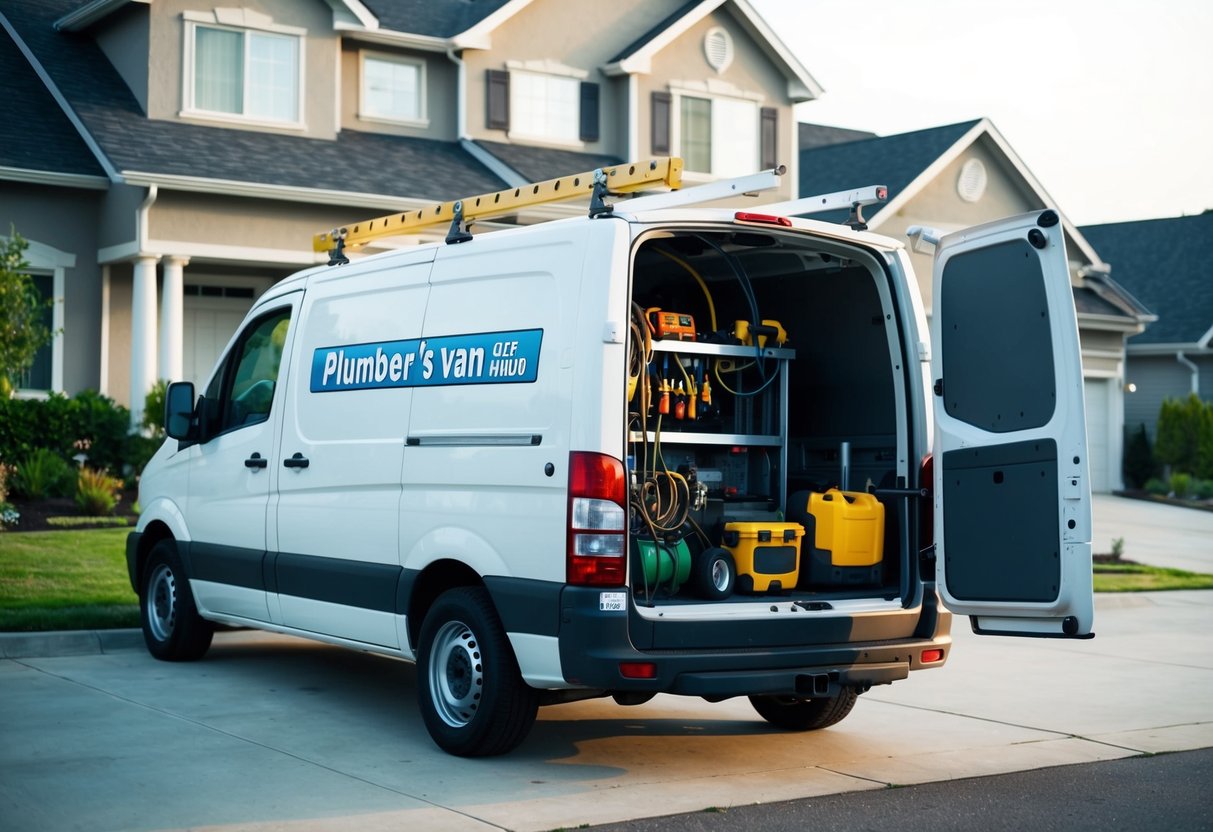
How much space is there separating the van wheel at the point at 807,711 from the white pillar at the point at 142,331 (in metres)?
13.9

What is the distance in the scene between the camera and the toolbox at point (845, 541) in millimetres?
7508

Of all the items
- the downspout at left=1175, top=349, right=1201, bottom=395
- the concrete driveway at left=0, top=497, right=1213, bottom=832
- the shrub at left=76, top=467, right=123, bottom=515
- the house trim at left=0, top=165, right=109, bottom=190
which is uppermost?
the house trim at left=0, top=165, right=109, bottom=190

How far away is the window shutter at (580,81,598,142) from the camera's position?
25.7 metres

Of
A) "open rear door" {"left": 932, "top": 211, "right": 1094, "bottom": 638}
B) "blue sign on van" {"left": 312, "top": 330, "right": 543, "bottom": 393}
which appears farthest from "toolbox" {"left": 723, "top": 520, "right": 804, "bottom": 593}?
"blue sign on van" {"left": 312, "top": 330, "right": 543, "bottom": 393}

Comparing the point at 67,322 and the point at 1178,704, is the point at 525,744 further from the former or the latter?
the point at 67,322

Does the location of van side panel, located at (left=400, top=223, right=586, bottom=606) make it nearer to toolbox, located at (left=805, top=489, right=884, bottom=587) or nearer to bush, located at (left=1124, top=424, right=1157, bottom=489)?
toolbox, located at (left=805, top=489, right=884, bottom=587)

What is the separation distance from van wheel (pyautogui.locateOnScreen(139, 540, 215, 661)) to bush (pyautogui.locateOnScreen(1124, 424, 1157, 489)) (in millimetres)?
26606

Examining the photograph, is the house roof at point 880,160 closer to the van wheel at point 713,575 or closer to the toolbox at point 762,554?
the toolbox at point 762,554

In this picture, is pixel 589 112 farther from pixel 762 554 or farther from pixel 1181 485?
pixel 762 554

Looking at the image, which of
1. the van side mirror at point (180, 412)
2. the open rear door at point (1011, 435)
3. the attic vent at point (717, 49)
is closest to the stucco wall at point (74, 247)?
→ the attic vent at point (717, 49)

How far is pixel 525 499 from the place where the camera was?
6.73m

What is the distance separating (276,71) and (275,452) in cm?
1481

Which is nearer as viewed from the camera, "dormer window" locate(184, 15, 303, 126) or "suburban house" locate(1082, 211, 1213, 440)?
"dormer window" locate(184, 15, 303, 126)

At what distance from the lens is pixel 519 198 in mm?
8086
